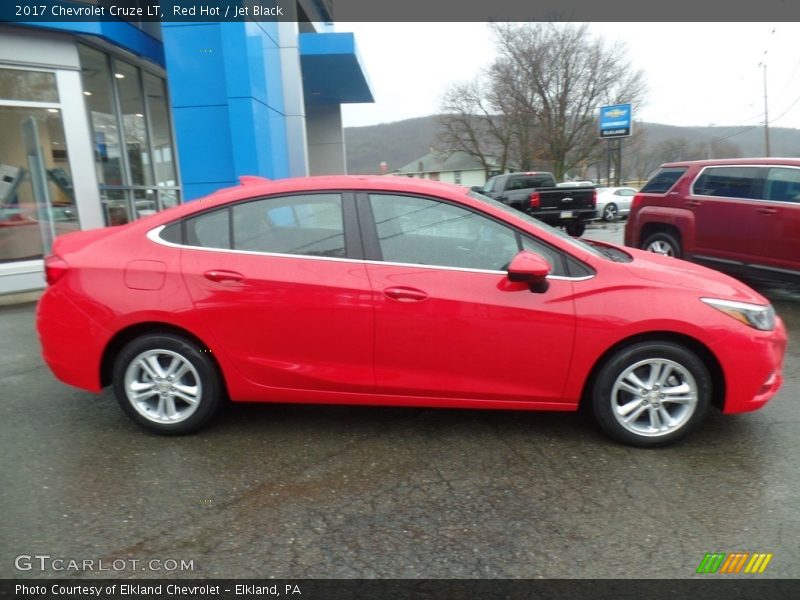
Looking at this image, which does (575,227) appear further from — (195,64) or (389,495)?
(389,495)

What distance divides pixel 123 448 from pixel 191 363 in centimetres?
66

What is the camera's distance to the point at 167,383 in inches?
136

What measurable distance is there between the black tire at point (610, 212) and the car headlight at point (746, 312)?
21.2 m

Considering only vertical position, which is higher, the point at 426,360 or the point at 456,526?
the point at 426,360

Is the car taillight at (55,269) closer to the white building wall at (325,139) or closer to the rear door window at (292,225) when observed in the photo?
the rear door window at (292,225)

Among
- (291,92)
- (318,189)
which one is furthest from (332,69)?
(318,189)

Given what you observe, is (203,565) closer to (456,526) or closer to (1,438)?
(456,526)

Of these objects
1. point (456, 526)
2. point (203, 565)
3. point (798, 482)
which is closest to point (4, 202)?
point (203, 565)

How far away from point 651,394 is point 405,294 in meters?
1.55

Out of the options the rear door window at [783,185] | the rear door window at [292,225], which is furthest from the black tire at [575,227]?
the rear door window at [292,225]

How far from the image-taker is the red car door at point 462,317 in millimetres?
3213

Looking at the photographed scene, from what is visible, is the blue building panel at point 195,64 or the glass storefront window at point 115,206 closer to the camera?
the blue building panel at point 195,64

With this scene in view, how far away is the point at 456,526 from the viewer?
2.64 metres

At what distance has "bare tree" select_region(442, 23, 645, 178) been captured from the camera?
123 ft
